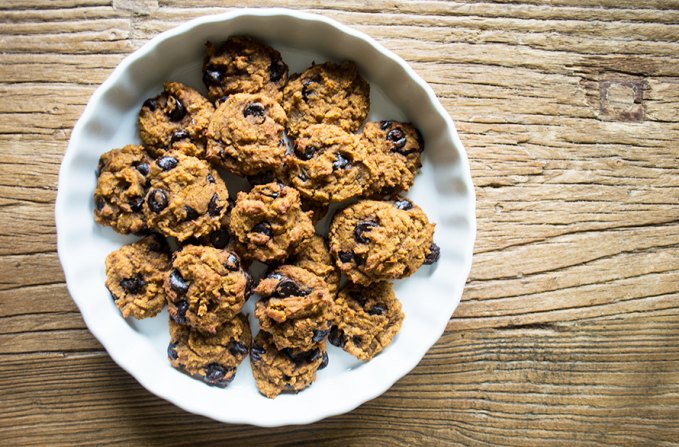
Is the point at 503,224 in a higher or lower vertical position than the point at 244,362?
higher

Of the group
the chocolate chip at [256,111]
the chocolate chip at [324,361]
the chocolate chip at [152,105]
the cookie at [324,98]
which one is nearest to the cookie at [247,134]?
the chocolate chip at [256,111]

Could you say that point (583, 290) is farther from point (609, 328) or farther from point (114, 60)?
point (114, 60)

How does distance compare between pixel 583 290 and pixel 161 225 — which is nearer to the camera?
pixel 161 225

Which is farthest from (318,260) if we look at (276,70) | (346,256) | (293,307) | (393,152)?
(276,70)

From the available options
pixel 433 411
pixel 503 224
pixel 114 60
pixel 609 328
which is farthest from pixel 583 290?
pixel 114 60

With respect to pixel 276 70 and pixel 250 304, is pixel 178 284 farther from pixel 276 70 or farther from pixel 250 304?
pixel 276 70

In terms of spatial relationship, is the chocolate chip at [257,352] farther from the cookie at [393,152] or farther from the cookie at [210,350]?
the cookie at [393,152]
